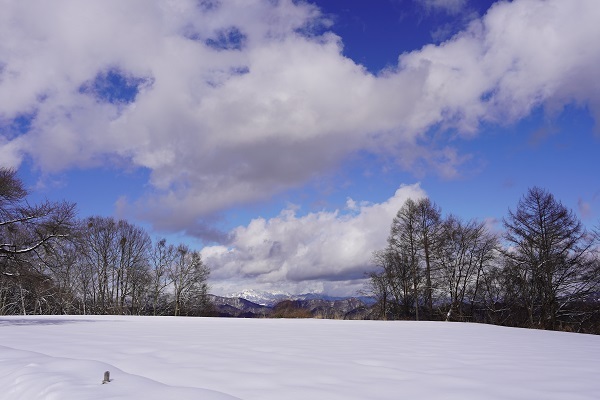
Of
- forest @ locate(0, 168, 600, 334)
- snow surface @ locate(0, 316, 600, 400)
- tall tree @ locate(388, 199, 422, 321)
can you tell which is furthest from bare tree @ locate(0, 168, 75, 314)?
tall tree @ locate(388, 199, 422, 321)

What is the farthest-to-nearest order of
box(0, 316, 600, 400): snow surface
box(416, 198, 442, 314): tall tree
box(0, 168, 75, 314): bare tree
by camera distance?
box(416, 198, 442, 314): tall tree, box(0, 168, 75, 314): bare tree, box(0, 316, 600, 400): snow surface

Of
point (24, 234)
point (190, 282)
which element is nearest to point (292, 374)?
point (24, 234)

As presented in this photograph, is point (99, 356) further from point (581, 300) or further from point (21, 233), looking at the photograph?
point (581, 300)

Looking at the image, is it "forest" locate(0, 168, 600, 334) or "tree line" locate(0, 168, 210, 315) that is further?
"tree line" locate(0, 168, 210, 315)

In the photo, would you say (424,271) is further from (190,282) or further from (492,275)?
(190,282)

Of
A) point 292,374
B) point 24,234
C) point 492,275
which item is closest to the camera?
point 292,374

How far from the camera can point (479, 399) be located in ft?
10.8

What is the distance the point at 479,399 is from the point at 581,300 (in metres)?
22.8

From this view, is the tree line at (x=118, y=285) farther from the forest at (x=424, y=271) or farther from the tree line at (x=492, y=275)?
the tree line at (x=492, y=275)

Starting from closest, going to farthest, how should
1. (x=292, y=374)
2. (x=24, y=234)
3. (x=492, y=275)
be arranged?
1. (x=292, y=374)
2. (x=24, y=234)
3. (x=492, y=275)

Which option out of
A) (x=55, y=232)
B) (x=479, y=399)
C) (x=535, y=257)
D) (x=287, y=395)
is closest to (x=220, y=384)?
(x=287, y=395)

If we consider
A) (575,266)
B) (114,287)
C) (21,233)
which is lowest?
(114,287)

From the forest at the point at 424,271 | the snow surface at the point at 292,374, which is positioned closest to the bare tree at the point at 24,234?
the forest at the point at 424,271

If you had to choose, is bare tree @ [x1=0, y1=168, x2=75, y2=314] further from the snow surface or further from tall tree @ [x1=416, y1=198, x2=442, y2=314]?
tall tree @ [x1=416, y1=198, x2=442, y2=314]
